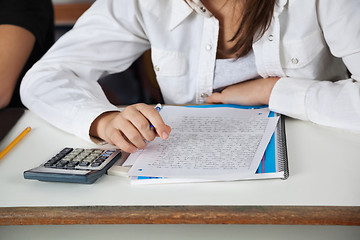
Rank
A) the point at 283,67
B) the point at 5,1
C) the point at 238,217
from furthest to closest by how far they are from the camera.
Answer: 1. the point at 5,1
2. the point at 283,67
3. the point at 238,217

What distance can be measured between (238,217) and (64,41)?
68 cm

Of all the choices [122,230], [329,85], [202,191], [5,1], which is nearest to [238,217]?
[202,191]

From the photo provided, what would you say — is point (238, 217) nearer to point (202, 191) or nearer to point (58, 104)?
point (202, 191)

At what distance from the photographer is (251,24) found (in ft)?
3.24

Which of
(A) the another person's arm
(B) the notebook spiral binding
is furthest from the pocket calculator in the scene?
(B) the notebook spiral binding

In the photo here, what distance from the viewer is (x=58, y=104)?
100cm

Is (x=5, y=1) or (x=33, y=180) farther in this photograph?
(x=5, y=1)

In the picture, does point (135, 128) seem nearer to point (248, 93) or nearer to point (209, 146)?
point (209, 146)

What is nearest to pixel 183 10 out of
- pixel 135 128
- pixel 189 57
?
pixel 189 57

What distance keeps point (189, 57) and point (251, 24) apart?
181 millimetres

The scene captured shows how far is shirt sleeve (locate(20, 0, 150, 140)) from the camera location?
102 centimetres

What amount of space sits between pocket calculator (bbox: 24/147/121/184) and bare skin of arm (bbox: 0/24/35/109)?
16.4 inches

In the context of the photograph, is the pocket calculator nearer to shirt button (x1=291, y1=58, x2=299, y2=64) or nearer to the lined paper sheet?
the lined paper sheet

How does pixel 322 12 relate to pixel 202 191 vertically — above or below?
above
